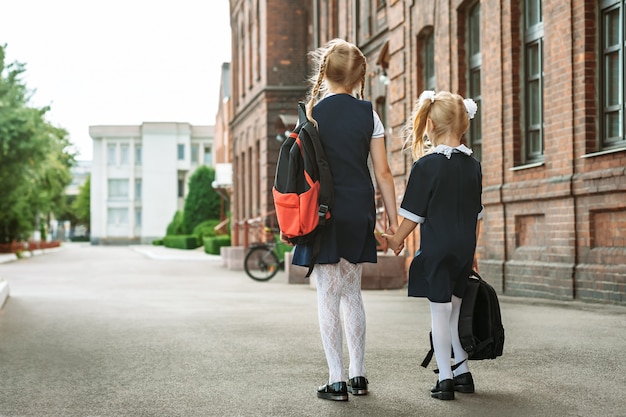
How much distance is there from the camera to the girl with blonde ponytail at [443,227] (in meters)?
5.18

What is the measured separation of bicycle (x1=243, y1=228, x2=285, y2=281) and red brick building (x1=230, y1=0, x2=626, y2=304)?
3081 mm

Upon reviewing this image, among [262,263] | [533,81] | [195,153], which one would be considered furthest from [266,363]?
[195,153]

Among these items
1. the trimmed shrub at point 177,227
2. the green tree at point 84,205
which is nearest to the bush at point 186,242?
the trimmed shrub at point 177,227

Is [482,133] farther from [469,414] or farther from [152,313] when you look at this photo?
[469,414]

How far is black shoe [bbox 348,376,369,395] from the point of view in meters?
5.34

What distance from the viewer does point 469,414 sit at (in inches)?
190

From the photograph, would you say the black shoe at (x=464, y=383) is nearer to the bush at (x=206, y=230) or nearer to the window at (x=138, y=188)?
the bush at (x=206, y=230)

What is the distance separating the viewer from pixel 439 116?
5363 mm

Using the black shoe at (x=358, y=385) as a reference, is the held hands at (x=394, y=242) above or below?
above

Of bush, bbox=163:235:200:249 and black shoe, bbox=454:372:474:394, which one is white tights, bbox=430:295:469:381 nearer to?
black shoe, bbox=454:372:474:394

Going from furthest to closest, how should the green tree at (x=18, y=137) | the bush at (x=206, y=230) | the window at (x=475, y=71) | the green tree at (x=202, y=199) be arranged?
the green tree at (x=202, y=199) < the bush at (x=206, y=230) < the green tree at (x=18, y=137) < the window at (x=475, y=71)

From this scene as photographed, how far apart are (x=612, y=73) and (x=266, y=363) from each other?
7.07 metres

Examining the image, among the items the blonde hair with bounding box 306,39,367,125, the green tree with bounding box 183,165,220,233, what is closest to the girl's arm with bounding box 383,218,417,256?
the blonde hair with bounding box 306,39,367,125

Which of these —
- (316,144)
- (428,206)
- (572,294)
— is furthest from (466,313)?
(572,294)
